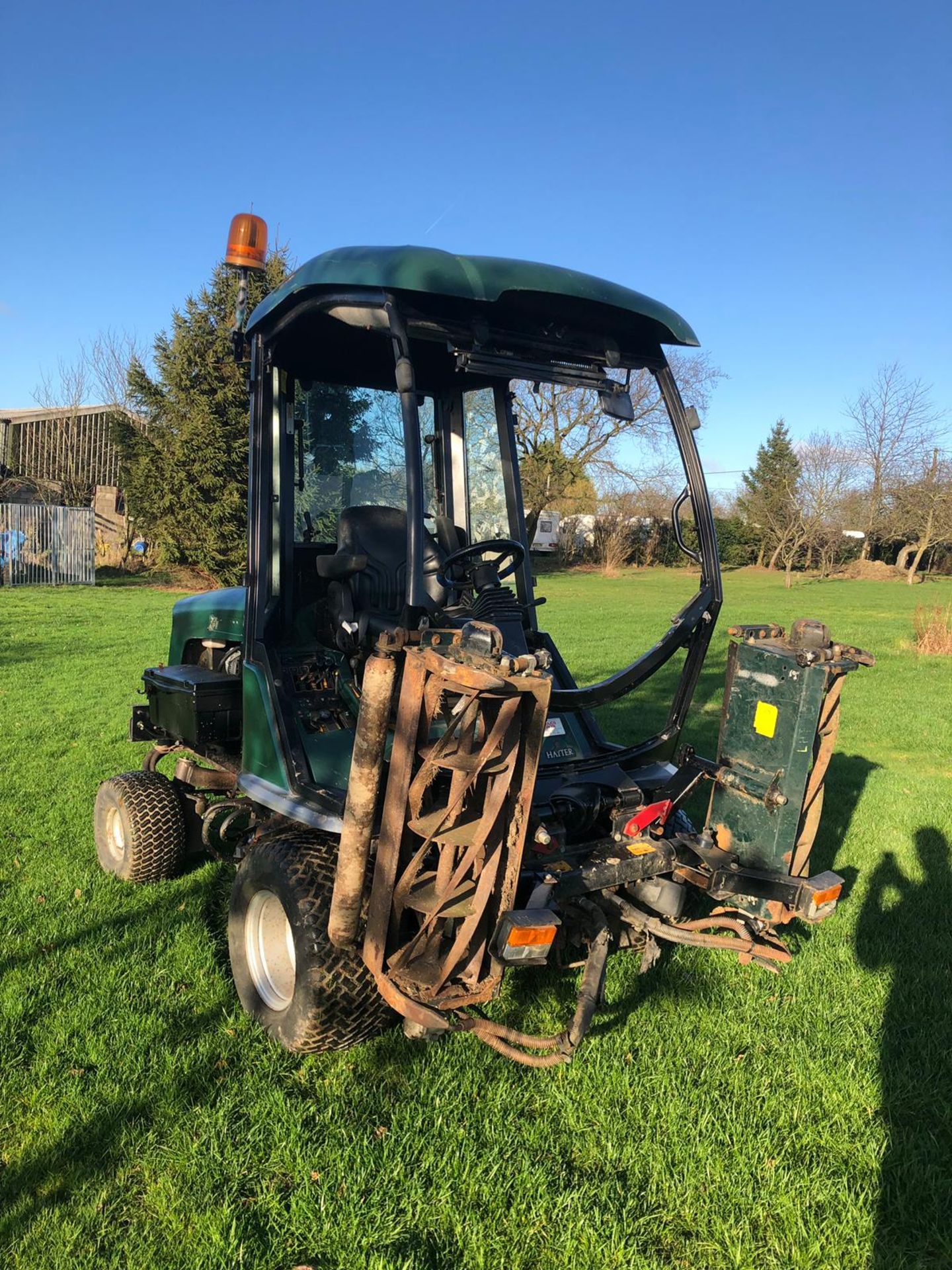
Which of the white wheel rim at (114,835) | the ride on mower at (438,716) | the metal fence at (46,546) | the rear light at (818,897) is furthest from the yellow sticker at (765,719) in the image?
the metal fence at (46,546)

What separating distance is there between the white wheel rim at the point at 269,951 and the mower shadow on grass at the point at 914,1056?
2069 mm

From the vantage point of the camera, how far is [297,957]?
9.69 ft

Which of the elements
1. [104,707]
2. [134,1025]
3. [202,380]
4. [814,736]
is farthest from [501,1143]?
[202,380]

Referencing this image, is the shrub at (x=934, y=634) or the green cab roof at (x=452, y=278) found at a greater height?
the green cab roof at (x=452, y=278)

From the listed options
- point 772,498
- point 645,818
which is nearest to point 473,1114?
point 645,818

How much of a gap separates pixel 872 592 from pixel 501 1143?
30.9 m

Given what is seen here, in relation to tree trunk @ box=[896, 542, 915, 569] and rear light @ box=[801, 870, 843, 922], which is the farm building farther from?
tree trunk @ box=[896, 542, 915, 569]

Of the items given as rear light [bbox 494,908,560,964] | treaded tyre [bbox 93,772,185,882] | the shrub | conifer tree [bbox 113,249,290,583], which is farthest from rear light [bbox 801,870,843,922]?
conifer tree [bbox 113,249,290,583]

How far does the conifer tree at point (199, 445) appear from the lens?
20.5 meters

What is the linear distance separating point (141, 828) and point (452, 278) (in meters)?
3.11

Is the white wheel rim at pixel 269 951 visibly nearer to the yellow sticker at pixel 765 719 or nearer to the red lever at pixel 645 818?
the red lever at pixel 645 818

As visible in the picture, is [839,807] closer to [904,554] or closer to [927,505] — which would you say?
[927,505]

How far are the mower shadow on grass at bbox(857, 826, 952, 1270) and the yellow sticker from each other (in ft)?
4.10

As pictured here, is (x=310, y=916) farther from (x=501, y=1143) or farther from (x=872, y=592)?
(x=872, y=592)
